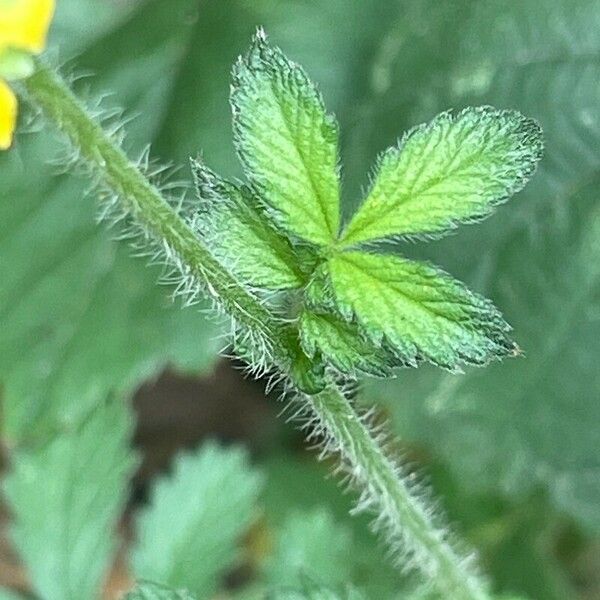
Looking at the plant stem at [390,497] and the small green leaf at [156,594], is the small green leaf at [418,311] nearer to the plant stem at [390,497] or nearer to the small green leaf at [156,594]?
the plant stem at [390,497]

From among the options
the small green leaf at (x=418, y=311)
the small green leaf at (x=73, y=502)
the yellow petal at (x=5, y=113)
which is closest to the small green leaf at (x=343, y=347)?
the small green leaf at (x=418, y=311)

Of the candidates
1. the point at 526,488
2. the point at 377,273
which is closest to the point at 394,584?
the point at 526,488

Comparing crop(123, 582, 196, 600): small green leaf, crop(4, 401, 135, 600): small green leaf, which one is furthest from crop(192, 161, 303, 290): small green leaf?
crop(4, 401, 135, 600): small green leaf

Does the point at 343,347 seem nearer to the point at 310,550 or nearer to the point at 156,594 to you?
Answer: the point at 156,594

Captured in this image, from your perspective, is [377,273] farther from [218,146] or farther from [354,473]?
[218,146]

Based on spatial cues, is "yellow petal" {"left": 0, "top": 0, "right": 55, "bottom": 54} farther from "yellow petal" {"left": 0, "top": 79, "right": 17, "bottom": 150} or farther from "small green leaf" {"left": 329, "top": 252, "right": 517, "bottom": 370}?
"small green leaf" {"left": 329, "top": 252, "right": 517, "bottom": 370}

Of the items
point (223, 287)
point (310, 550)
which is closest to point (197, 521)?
point (310, 550)
